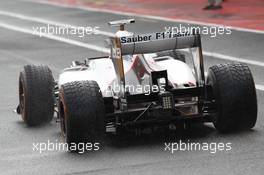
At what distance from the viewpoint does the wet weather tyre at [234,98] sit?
12.1 m

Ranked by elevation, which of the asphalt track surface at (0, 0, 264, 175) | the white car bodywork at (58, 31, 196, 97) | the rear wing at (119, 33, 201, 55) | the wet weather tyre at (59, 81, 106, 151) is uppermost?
the rear wing at (119, 33, 201, 55)

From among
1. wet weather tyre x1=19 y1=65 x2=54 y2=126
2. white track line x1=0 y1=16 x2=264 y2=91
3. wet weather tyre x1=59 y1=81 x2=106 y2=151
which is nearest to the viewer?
wet weather tyre x1=59 y1=81 x2=106 y2=151

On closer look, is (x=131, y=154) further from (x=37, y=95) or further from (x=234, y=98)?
(x=37, y=95)

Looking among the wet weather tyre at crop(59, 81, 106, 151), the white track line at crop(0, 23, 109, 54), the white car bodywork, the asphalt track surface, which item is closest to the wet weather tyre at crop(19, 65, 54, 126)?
the asphalt track surface

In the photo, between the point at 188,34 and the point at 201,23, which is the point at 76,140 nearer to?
the point at 188,34

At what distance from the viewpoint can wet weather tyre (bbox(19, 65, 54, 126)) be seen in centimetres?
1364

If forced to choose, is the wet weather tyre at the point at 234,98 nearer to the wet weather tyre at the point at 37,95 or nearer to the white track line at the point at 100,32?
the wet weather tyre at the point at 37,95

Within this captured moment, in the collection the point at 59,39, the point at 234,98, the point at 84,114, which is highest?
the point at 59,39

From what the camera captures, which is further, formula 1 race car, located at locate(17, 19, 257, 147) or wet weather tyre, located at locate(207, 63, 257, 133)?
wet weather tyre, located at locate(207, 63, 257, 133)

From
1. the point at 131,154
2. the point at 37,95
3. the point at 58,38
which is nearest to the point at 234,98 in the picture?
the point at 131,154

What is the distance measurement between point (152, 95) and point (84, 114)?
0.99 m

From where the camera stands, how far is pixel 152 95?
12.0 metres

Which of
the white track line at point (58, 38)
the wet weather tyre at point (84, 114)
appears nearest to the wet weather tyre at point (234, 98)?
the wet weather tyre at point (84, 114)

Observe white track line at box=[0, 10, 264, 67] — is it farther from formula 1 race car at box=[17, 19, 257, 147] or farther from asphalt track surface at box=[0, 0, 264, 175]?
formula 1 race car at box=[17, 19, 257, 147]
